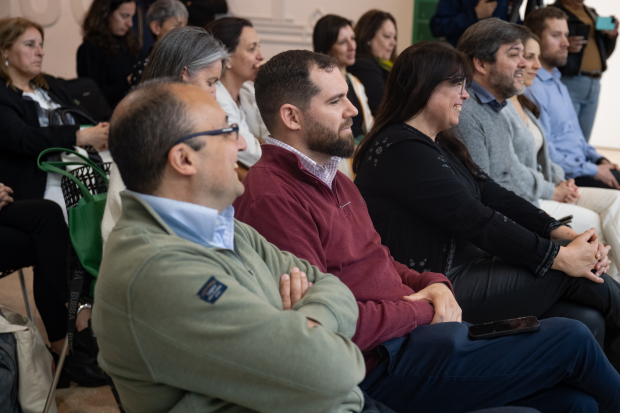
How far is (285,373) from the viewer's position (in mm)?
875

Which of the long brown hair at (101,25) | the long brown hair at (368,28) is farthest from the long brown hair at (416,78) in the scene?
the long brown hair at (101,25)

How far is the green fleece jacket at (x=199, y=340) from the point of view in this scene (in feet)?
2.86

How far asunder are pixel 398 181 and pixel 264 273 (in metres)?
0.83

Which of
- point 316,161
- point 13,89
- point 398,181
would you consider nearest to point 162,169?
point 316,161

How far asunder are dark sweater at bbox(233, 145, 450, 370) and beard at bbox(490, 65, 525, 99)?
52.2 inches

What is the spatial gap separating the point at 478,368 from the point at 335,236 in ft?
1.51

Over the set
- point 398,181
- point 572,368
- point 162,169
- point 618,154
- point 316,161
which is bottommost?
point 618,154

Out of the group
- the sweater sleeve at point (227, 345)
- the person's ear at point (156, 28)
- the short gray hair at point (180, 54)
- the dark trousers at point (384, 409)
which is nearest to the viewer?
the sweater sleeve at point (227, 345)

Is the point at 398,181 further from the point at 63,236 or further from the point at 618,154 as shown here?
the point at 618,154

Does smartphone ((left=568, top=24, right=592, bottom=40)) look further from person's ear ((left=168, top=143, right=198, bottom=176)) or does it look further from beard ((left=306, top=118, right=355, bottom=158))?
person's ear ((left=168, top=143, right=198, bottom=176))

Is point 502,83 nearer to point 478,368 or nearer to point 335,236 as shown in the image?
point 335,236

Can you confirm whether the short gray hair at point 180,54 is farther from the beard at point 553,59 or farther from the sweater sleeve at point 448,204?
the beard at point 553,59

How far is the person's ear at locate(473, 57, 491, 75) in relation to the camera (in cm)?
265

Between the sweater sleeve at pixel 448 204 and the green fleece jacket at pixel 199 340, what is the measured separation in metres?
0.96
